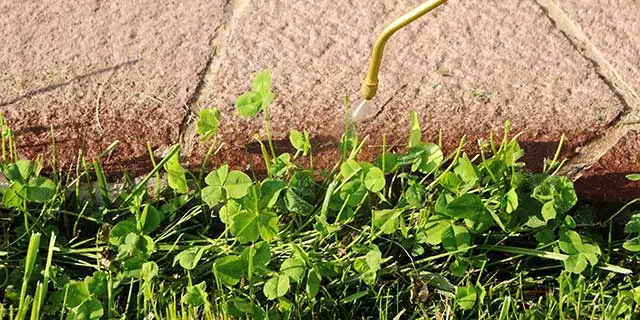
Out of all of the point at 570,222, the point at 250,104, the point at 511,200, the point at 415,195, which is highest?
the point at 250,104

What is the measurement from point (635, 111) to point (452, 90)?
41 centimetres

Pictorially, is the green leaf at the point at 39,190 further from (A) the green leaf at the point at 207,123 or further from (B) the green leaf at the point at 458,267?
(B) the green leaf at the point at 458,267

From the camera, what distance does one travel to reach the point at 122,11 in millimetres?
2391

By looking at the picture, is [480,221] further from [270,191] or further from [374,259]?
[270,191]

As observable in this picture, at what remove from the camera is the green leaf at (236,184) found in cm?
184

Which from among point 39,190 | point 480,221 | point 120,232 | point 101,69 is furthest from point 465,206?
point 101,69

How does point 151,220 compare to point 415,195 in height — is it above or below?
above

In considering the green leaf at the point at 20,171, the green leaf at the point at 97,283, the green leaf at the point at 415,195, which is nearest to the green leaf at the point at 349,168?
the green leaf at the point at 415,195

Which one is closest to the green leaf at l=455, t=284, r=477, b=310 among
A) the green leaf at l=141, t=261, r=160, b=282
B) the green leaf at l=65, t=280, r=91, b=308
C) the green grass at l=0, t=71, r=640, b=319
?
the green grass at l=0, t=71, r=640, b=319

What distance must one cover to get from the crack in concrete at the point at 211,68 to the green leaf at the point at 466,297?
63 cm

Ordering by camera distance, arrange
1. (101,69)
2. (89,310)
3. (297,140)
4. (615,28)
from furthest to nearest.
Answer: (615,28) → (101,69) → (297,140) → (89,310)

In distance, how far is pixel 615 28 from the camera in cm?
242

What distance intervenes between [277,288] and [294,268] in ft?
0.15

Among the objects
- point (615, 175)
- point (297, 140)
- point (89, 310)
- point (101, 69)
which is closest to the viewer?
point (89, 310)
